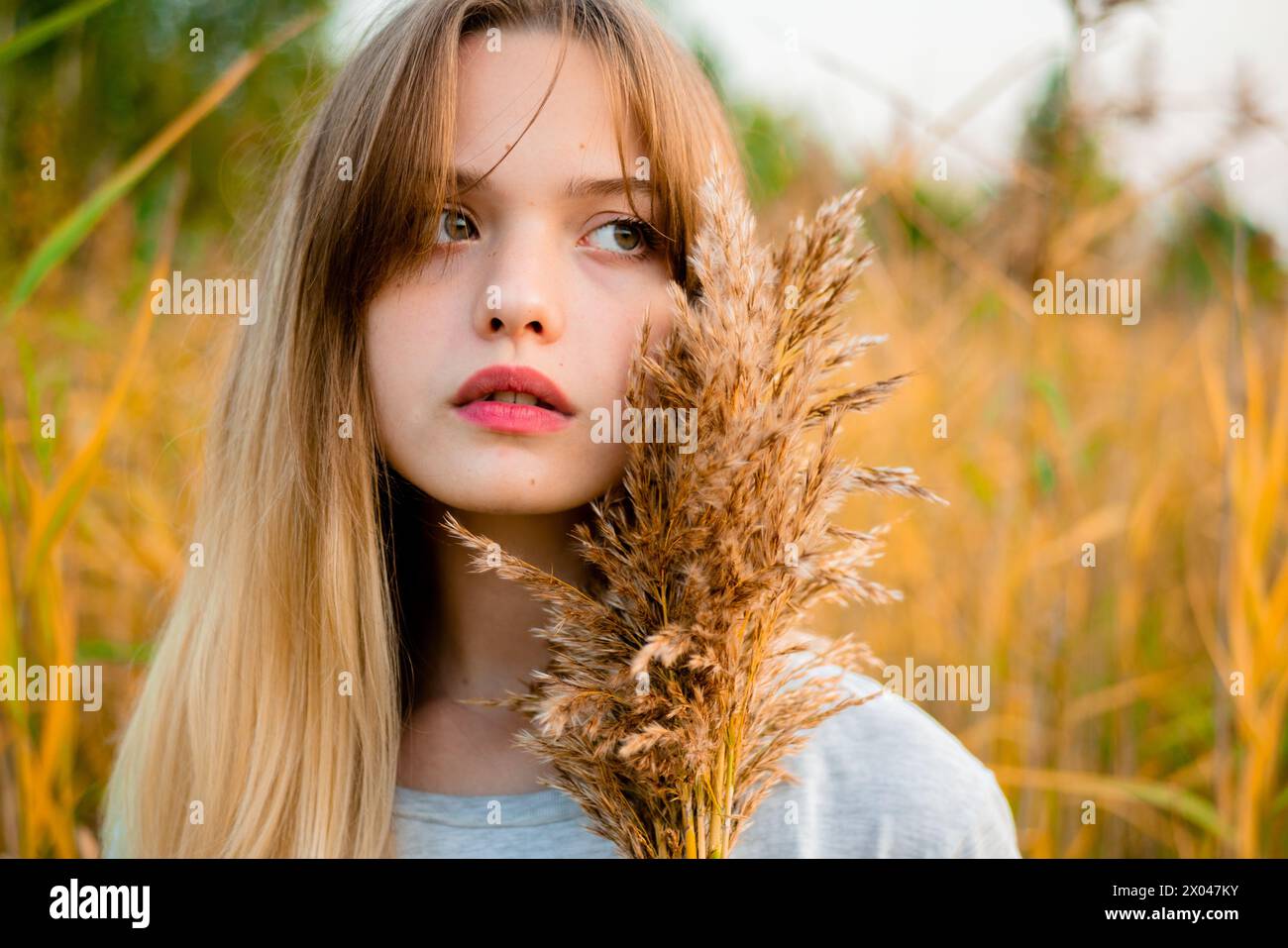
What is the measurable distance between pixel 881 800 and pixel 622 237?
2.37 ft

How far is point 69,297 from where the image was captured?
2.62 metres

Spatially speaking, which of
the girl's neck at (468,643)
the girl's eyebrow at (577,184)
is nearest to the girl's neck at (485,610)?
the girl's neck at (468,643)

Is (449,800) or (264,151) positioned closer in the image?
(449,800)

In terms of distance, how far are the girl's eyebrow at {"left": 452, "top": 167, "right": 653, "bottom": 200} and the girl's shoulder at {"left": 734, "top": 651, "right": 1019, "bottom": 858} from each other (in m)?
0.59

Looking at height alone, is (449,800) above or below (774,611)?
below

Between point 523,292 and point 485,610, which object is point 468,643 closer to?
point 485,610

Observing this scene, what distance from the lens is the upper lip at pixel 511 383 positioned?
3.22ft

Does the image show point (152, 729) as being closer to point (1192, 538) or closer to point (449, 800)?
point (449, 800)

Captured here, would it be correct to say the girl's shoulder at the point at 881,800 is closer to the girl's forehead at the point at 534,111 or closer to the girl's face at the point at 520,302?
the girl's face at the point at 520,302

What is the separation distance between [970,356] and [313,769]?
1.64 m

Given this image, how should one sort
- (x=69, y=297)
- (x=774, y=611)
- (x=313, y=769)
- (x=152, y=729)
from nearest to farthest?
(x=774, y=611), (x=313, y=769), (x=152, y=729), (x=69, y=297)
